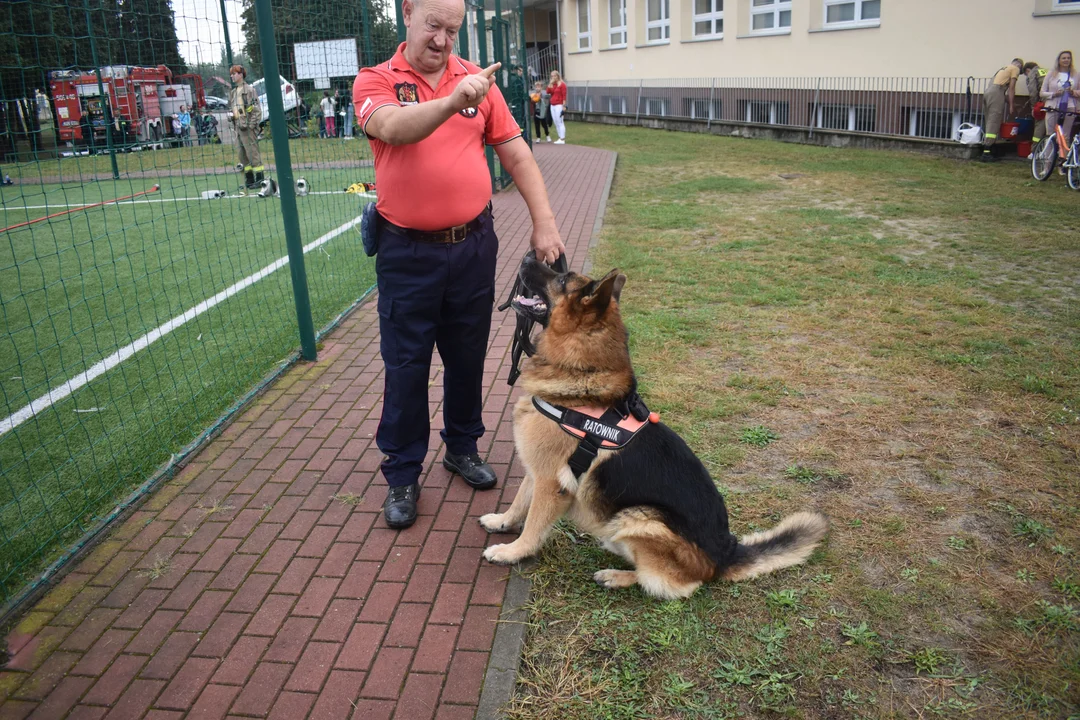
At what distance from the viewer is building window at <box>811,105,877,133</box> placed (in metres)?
18.0

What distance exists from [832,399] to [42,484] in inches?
187

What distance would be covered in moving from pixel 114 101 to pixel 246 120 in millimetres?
4043

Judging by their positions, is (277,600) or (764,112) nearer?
(277,600)

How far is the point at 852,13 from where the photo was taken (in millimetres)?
18234

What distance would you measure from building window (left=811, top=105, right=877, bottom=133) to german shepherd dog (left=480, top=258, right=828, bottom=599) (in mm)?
17359

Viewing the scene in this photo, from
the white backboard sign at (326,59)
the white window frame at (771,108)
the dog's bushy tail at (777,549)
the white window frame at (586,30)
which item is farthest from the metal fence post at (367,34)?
the white window frame at (586,30)

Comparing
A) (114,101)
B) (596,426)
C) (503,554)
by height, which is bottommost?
(503,554)

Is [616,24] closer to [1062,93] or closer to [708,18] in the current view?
[708,18]

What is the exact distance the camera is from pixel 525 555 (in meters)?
3.27

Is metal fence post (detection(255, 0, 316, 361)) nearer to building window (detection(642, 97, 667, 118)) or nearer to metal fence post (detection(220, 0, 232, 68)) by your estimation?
metal fence post (detection(220, 0, 232, 68))

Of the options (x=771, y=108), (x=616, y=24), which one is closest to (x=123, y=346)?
(x=771, y=108)

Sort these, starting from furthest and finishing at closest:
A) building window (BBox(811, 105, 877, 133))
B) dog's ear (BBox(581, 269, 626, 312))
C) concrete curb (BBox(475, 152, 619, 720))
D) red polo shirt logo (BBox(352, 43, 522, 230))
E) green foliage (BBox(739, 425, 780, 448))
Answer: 1. building window (BBox(811, 105, 877, 133))
2. green foliage (BBox(739, 425, 780, 448))
3. red polo shirt logo (BBox(352, 43, 522, 230))
4. dog's ear (BBox(581, 269, 626, 312))
5. concrete curb (BBox(475, 152, 619, 720))

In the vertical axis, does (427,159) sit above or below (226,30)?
below

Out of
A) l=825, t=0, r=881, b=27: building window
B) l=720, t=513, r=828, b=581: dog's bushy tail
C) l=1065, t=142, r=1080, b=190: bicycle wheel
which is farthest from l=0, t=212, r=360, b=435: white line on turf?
l=825, t=0, r=881, b=27: building window
